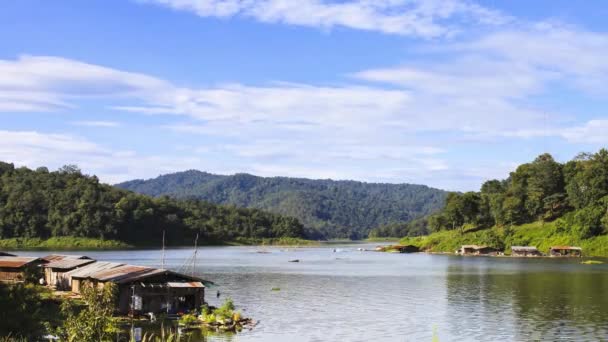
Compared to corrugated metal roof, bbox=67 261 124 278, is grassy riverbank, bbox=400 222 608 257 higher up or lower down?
higher up

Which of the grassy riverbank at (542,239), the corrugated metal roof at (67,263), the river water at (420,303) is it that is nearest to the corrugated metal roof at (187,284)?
the river water at (420,303)

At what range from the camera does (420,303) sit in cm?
8119

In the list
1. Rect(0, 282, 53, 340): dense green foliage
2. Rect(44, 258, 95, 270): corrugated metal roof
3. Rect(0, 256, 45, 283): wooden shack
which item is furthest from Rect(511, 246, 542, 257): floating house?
Rect(0, 282, 53, 340): dense green foliage

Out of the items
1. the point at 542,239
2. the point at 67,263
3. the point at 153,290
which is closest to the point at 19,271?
the point at 67,263

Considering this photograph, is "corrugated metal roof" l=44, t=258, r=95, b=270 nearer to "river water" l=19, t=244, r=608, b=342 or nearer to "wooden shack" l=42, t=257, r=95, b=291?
"wooden shack" l=42, t=257, r=95, b=291

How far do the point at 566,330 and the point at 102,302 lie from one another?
41609 mm

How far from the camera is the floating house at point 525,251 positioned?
Result: 177812 mm

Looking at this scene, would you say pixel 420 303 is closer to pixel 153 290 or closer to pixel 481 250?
pixel 153 290

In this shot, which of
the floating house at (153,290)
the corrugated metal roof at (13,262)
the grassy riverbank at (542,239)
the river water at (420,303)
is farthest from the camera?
the grassy riverbank at (542,239)

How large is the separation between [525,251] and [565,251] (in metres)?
11.2

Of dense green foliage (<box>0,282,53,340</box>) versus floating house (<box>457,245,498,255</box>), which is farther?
floating house (<box>457,245,498,255</box>)

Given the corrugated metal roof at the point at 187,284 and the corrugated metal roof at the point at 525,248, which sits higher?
the corrugated metal roof at the point at 525,248

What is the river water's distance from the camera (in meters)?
60.1

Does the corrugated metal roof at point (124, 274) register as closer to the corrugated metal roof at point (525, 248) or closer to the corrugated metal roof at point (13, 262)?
the corrugated metal roof at point (13, 262)
